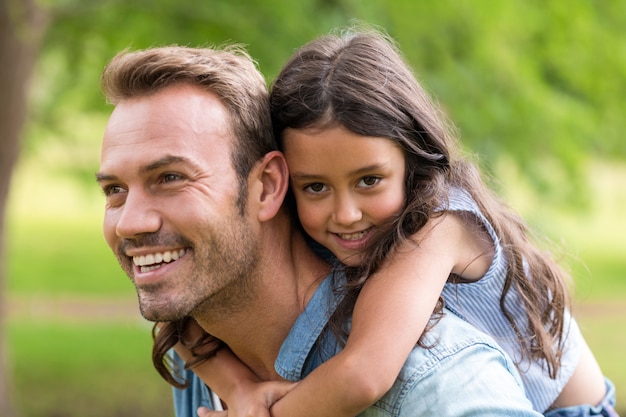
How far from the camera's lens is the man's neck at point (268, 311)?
2777 mm

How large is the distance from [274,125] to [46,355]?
10350mm

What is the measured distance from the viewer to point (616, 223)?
25.9 meters

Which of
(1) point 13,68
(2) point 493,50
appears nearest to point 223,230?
(2) point 493,50

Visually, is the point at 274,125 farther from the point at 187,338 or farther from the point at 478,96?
the point at 478,96

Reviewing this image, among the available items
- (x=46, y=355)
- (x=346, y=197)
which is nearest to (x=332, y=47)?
(x=346, y=197)

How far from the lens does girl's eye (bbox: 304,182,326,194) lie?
108 inches

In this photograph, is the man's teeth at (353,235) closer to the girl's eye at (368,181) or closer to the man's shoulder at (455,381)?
the girl's eye at (368,181)

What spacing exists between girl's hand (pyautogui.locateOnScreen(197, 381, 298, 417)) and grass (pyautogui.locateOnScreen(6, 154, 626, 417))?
3.83 ft

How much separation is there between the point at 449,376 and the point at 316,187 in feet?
2.29

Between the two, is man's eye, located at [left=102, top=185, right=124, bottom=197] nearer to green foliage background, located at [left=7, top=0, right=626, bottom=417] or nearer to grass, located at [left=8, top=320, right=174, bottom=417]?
green foliage background, located at [left=7, top=0, right=626, bottom=417]

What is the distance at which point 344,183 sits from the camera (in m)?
2.70

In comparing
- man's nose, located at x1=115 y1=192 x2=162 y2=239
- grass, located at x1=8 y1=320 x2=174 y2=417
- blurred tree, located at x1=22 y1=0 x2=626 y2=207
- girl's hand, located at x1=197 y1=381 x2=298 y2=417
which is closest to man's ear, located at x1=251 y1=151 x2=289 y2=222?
man's nose, located at x1=115 y1=192 x2=162 y2=239

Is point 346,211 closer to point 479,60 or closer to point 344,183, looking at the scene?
point 344,183

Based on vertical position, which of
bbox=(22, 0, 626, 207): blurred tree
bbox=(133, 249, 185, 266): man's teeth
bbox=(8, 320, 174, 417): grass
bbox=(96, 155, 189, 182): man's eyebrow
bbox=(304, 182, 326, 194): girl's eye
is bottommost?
bbox=(8, 320, 174, 417): grass
